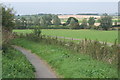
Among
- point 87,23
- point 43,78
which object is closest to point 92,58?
point 43,78

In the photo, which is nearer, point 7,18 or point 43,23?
point 7,18

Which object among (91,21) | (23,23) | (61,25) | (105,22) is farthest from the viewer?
(91,21)

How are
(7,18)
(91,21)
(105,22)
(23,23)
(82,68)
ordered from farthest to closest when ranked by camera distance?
1. (91,21)
2. (105,22)
3. (23,23)
4. (7,18)
5. (82,68)

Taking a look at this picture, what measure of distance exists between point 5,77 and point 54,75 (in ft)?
13.3

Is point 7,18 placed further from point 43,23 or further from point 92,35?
point 43,23

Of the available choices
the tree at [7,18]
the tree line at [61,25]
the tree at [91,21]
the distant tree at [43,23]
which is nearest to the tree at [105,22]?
the tree line at [61,25]

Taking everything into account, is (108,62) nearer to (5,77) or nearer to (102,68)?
(102,68)

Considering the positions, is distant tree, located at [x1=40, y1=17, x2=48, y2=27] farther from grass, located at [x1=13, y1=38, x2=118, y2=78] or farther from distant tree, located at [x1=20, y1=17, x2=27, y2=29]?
grass, located at [x1=13, y1=38, x2=118, y2=78]

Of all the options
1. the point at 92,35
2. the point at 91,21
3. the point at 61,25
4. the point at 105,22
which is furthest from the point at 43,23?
the point at 92,35

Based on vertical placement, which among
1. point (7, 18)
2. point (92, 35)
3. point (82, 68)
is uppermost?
point (7, 18)

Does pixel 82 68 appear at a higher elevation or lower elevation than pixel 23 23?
lower

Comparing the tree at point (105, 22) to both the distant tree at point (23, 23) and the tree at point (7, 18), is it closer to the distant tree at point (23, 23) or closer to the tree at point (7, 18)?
the distant tree at point (23, 23)

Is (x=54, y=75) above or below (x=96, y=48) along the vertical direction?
below

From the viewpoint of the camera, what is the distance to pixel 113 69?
14.3 m
